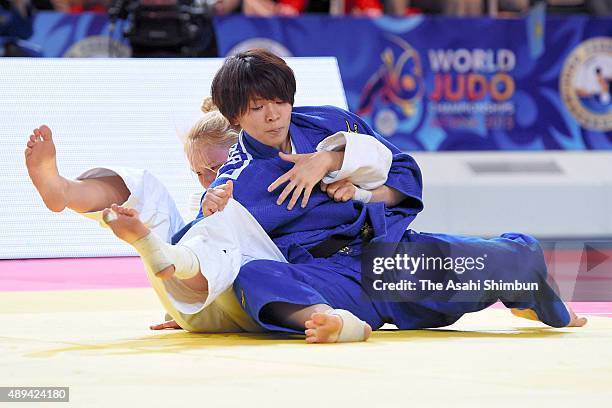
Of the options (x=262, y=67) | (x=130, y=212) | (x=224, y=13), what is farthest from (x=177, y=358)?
(x=224, y=13)

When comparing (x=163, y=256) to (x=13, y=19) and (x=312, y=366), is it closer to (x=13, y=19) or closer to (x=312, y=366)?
(x=312, y=366)

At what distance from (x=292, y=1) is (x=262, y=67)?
153 inches

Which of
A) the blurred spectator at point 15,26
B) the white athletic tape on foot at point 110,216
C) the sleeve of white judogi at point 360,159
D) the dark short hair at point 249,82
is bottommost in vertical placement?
the white athletic tape on foot at point 110,216

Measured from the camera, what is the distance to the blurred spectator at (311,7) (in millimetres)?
5887

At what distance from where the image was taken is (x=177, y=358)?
1.75m

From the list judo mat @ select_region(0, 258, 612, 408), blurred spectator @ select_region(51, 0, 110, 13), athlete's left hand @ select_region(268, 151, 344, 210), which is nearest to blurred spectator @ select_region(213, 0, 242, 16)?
blurred spectator @ select_region(51, 0, 110, 13)

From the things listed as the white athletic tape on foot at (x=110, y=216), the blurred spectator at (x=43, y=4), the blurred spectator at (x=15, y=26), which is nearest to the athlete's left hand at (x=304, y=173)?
the white athletic tape on foot at (x=110, y=216)

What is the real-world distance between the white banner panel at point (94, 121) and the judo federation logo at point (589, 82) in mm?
2202

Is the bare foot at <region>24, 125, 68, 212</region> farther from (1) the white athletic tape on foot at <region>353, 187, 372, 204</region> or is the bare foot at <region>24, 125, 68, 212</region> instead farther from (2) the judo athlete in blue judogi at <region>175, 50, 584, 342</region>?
(1) the white athletic tape on foot at <region>353, 187, 372, 204</region>

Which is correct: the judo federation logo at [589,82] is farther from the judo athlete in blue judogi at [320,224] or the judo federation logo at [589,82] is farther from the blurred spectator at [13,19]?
the judo athlete in blue judogi at [320,224]

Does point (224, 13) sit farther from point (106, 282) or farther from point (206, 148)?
point (206, 148)

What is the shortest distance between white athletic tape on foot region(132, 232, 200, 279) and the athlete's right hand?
0.13m

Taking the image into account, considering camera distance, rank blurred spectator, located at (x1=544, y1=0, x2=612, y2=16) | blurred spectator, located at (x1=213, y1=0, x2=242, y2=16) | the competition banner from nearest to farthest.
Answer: the competition banner < blurred spectator, located at (x1=213, y1=0, x2=242, y2=16) < blurred spectator, located at (x1=544, y1=0, x2=612, y2=16)

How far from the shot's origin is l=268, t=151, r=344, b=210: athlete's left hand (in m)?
2.15
